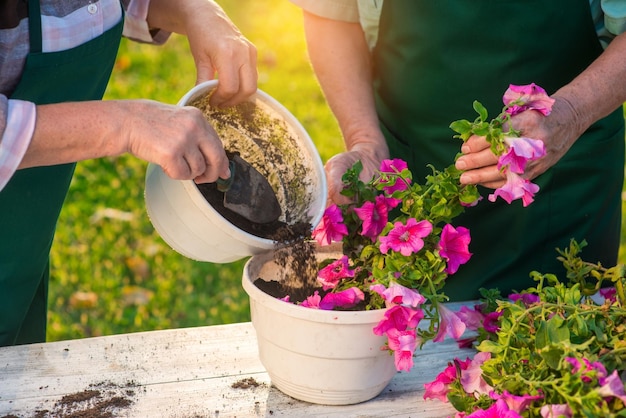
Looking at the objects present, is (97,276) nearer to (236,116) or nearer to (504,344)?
(236,116)

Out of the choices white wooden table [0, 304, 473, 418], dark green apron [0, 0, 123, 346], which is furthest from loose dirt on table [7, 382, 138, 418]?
dark green apron [0, 0, 123, 346]

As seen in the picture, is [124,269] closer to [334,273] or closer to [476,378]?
[334,273]

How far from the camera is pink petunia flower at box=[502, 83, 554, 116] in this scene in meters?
1.44

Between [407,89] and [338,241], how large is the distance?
2.19 ft

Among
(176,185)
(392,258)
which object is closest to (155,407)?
(176,185)

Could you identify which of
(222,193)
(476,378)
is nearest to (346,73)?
(222,193)

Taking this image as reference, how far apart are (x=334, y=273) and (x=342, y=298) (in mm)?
67

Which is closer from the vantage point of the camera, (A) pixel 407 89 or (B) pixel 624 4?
(B) pixel 624 4

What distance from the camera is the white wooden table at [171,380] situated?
149 cm

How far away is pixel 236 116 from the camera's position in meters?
1.80

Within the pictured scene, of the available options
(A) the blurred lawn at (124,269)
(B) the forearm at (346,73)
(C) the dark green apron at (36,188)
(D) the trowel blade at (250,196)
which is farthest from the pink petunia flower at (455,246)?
(A) the blurred lawn at (124,269)

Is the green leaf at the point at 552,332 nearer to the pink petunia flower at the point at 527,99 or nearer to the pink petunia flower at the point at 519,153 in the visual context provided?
the pink petunia flower at the point at 519,153

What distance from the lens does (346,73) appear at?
219 cm

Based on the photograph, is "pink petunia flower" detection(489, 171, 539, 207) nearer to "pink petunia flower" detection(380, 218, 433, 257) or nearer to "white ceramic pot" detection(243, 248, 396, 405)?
"pink petunia flower" detection(380, 218, 433, 257)
